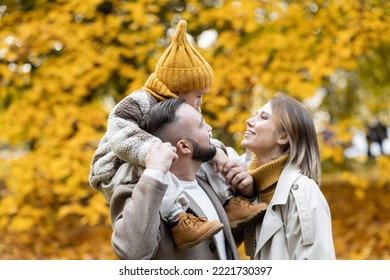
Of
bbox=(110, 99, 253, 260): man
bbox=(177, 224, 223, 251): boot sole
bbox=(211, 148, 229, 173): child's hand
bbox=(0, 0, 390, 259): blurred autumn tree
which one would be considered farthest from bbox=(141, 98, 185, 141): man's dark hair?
bbox=(0, 0, 390, 259): blurred autumn tree

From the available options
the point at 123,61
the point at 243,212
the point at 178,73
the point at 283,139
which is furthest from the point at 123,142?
the point at 123,61

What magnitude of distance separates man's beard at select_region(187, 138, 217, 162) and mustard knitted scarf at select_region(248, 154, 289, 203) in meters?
0.29

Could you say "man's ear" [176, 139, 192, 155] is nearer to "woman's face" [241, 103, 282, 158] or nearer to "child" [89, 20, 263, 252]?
"child" [89, 20, 263, 252]

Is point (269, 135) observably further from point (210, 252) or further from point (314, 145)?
point (210, 252)

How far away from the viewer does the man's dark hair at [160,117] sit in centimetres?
231

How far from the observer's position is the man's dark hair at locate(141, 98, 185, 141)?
231 cm

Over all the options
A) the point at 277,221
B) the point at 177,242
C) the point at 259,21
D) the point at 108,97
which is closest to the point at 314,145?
the point at 277,221

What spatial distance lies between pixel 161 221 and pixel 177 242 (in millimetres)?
101

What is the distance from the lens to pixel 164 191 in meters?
2.10

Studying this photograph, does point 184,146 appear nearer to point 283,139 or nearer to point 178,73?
point 178,73

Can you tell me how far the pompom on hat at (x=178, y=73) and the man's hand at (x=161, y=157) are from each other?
314 millimetres

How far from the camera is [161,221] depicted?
2229mm

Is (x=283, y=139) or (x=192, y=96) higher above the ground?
(x=192, y=96)

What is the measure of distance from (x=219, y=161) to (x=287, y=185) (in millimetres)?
313
